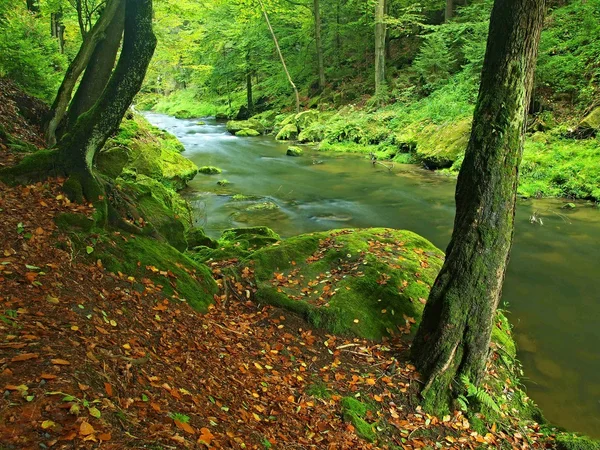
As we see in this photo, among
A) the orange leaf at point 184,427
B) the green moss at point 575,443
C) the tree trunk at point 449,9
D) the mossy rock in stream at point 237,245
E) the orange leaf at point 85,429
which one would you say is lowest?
the green moss at point 575,443

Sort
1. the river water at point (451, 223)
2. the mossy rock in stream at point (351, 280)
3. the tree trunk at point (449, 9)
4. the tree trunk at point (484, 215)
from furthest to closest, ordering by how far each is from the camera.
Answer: the tree trunk at point (449, 9) < the river water at point (451, 223) < the mossy rock in stream at point (351, 280) < the tree trunk at point (484, 215)

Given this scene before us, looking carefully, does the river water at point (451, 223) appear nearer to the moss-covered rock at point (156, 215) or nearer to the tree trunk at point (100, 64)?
the moss-covered rock at point (156, 215)

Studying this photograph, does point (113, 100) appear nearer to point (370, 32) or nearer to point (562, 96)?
point (562, 96)

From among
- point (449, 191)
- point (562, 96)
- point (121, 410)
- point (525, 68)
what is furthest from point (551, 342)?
point (562, 96)

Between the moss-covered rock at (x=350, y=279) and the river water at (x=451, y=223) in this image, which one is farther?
the river water at (x=451, y=223)

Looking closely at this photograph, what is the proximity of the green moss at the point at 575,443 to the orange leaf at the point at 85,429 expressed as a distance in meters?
4.53

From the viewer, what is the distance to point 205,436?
2861 millimetres

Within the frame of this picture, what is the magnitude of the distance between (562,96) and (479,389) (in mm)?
16242

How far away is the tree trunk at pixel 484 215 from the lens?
4051 mm

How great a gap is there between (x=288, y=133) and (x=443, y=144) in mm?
11162

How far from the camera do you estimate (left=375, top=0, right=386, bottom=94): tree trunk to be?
24516 mm

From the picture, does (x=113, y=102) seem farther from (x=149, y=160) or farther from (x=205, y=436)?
(x=149, y=160)

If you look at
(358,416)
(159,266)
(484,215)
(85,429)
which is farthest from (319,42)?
(85,429)

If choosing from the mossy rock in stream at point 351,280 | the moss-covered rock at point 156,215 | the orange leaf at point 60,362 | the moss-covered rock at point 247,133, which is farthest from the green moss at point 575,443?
the moss-covered rock at point 247,133
